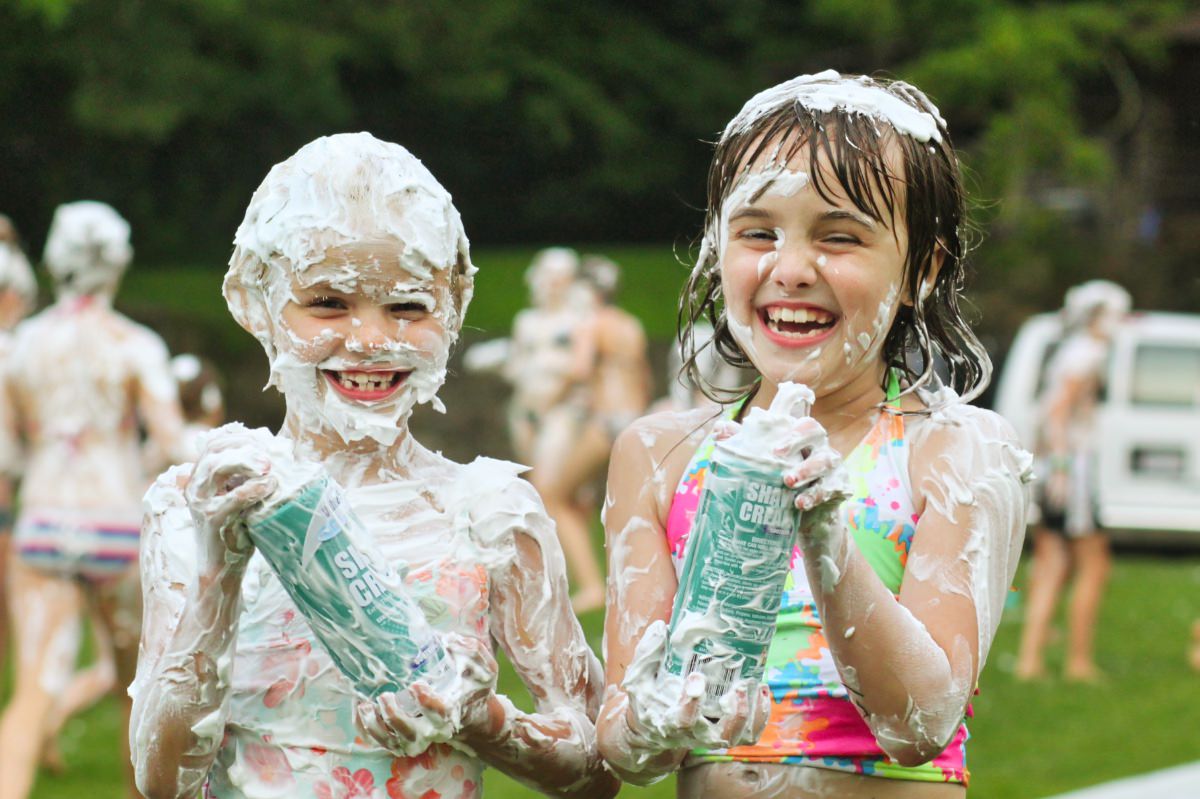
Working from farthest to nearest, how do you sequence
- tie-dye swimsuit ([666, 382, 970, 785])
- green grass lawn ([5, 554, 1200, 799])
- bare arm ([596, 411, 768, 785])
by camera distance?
green grass lawn ([5, 554, 1200, 799]), tie-dye swimsuit ([666, 382, 970, 785]), bare arm ([596, 411, 768, 785])

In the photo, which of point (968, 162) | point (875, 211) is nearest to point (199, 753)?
point (875, 211)

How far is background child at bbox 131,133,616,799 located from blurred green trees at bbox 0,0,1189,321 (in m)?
16.9

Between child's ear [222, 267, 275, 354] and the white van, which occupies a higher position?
child's ear [222, 267, 275, 354]

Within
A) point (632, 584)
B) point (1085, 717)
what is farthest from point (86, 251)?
point (1085, 717)

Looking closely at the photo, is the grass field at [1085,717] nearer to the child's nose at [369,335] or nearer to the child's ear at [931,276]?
the child's nose at [369,335]

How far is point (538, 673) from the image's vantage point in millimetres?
3035

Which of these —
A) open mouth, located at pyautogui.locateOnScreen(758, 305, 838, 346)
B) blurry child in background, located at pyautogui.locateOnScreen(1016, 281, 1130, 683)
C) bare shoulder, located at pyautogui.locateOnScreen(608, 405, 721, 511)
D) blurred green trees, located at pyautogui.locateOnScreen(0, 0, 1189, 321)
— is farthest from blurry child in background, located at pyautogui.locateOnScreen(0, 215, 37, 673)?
blurred green trees, located at pyautogui.locateOnScreen(0, 0, 1189, 321)

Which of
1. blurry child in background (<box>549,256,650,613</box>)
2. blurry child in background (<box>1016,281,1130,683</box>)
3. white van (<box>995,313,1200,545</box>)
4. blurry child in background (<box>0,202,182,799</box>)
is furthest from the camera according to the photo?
white van (<box>995,313,1200,545</box>)

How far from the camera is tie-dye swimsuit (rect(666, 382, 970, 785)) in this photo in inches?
113

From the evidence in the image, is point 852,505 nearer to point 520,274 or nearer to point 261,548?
point 261,548

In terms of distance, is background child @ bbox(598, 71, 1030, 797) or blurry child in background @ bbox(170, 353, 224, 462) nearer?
background child @ bbox(598, 71, 1030, 797)

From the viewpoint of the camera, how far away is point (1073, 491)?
391 inches

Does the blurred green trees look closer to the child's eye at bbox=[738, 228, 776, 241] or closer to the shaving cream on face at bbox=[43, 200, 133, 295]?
the shaving cream on face at bbox=[43, 200, 133, 295]

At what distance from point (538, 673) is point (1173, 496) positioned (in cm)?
1282
